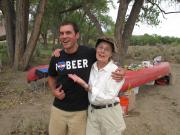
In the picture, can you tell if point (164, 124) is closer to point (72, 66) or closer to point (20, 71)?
point (72, 66)

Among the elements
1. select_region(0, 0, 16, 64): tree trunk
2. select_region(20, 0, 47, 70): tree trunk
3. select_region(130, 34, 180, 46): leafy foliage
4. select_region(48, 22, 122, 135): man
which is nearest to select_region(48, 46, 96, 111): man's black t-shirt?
select_region(48, 22, 122, 135): man

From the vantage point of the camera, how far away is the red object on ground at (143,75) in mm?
8766

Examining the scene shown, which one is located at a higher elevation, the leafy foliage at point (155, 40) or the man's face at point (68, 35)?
the man's face at point (68, 35)

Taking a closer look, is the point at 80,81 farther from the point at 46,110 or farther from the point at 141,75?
the point at 141,75

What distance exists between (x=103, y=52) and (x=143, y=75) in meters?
6.24

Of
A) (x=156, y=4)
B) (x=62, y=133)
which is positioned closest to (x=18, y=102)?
(x=62, y=133)

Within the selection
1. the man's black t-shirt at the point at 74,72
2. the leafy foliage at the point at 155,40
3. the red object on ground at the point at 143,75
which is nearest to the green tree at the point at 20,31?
the red object on ground at the point at 143,75

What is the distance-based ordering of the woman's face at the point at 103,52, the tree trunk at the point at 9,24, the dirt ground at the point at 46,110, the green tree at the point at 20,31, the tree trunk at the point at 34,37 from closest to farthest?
1. the woman's face at the point at 103,52
2. the dirt ground at the point at 46,110
3. the tree trunk at the point at 34,37
4. the green tree at the point at 20,31
5. the tree trunk at the point at 9,24

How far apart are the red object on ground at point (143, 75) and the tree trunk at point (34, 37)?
5318 millimetres

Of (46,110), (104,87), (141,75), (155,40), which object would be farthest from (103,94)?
(155,40)

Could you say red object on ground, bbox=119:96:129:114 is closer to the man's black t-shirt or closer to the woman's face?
the man's black t-shirt

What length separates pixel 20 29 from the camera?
14492 millimetres

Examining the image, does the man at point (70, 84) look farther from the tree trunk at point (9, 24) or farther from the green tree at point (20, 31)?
the tree trunk at point (9, 24)

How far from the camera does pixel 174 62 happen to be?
785 inches
